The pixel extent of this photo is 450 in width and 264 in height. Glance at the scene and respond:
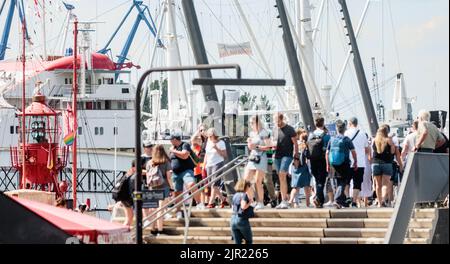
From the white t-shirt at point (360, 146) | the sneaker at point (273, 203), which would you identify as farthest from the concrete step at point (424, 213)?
the sneaker at point (273, 203)

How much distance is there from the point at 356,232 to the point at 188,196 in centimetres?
321

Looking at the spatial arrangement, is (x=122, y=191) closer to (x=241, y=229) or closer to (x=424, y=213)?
(x=241, y=229)

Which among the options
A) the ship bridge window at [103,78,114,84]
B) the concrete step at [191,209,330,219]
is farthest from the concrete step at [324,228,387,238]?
the ship bridge window at [103,78,114,84]

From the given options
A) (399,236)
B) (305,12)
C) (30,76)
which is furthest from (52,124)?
(399,236)

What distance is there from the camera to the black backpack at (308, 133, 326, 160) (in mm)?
22938

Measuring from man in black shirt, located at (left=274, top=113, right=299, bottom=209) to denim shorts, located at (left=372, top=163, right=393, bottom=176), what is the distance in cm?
130

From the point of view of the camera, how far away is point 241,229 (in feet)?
68.5

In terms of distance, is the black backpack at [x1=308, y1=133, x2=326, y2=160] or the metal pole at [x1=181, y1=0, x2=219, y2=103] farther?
the metal pole at [x1=181, y1=0, x2=219, y2=103]

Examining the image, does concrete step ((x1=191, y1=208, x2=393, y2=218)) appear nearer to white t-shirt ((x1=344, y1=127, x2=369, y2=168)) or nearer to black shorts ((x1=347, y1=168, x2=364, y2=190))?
black shorts ((x1=347, y1=168, x2=364, y2=190))

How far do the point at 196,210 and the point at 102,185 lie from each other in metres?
53.3

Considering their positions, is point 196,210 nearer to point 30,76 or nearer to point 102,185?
point 102,185

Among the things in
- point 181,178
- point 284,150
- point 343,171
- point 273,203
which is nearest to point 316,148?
point 284,150

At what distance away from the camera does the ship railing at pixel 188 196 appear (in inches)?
888

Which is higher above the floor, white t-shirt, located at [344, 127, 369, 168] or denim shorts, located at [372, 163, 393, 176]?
white t-shirt, located at [344, 127, 369, 168]
